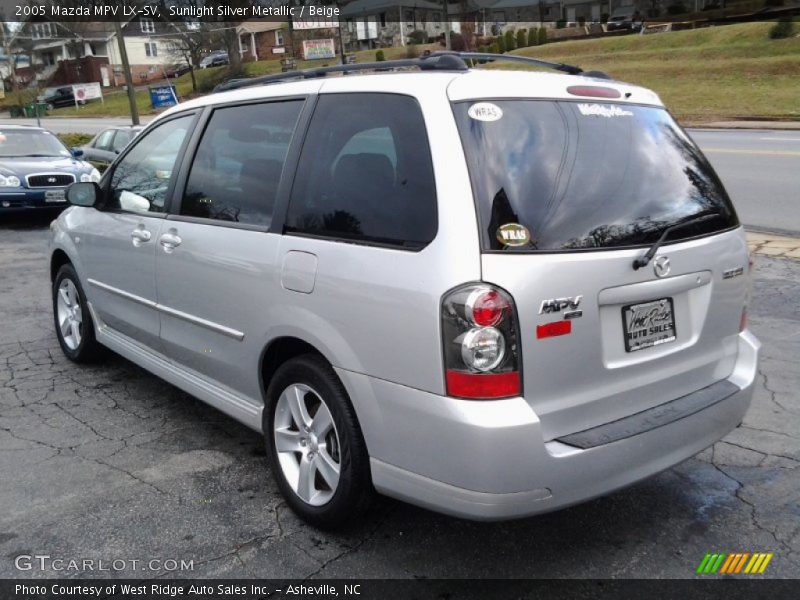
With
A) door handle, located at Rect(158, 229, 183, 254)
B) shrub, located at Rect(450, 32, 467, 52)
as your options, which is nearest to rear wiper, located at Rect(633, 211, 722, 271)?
door handle, located at Rect(158, 229, 183, 254)

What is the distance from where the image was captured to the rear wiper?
2.84 meters

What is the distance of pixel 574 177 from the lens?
2.87 m

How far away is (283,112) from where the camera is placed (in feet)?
11.9

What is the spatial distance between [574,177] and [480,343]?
2.47ft

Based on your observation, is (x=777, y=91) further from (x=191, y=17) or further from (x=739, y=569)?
(x=191, y=17)

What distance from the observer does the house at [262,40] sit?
7319 cm

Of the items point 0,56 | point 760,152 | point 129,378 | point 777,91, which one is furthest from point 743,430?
point 0,56

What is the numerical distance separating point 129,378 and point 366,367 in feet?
9.84

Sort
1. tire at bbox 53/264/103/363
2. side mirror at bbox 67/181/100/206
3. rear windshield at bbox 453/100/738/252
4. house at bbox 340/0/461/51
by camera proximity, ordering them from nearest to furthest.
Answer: rear windshield at bbox 453/100/738/252 → side mirror at bbox 67/181/100/206 → tire at bbox 53/264/103/363 → house at bbox 340/0/461/51

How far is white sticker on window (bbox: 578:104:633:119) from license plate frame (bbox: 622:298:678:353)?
766mm

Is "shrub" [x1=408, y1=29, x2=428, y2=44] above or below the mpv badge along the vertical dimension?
below

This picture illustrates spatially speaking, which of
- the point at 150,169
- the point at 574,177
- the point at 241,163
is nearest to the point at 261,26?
the point at 150,169

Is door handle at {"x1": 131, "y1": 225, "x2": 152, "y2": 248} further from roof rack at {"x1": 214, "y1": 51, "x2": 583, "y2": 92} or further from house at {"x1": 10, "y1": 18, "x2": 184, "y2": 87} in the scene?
house at {"x1": 10, "y1": 18, "x2": 184, "y2": 87}

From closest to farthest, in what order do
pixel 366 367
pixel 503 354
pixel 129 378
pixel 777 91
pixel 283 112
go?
pixel 503 354
pixel 366 367
pixel 283 112
pixel 129 378
pixel 777 91
